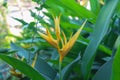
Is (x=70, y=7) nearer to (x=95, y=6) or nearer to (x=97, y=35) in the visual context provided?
(x=95, y=6)

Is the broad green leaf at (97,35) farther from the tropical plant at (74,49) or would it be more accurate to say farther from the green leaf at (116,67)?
the green leaf at (116,67)

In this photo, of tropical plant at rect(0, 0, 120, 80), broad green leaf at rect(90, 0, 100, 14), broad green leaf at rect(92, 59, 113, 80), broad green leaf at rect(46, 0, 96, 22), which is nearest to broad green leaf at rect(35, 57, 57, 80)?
tropical plant at rect(0, 0, 120, 80)

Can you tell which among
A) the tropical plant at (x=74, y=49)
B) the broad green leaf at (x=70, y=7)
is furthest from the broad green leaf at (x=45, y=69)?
the broad green leaf at (x=70, y=7)

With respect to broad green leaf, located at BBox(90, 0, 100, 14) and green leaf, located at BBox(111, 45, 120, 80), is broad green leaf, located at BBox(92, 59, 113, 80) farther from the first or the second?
broad green leaf, located at BBox(90, 0, 100, 14)

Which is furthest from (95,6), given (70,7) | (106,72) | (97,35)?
(106,72)

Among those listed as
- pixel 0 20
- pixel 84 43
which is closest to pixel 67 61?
pixel 84 43

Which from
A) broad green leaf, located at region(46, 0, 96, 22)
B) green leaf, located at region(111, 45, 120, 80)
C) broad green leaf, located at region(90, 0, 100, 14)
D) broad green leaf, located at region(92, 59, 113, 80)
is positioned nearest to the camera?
green leaf, located at region(111, 45, 120, 80)
